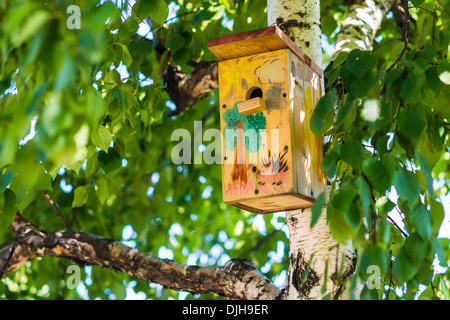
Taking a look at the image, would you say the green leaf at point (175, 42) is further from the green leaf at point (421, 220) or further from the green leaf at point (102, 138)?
the green leaf at point (421, 220)

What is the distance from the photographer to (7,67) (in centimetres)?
183

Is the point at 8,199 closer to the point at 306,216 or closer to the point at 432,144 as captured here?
the point at 306,216

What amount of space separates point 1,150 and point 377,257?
80 centimetres

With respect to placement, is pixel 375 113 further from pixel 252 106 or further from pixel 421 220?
pixel 252 106

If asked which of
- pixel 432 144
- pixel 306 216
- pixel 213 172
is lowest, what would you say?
pixel 306 216

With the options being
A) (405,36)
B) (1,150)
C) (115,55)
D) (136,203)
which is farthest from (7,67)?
(136,203)

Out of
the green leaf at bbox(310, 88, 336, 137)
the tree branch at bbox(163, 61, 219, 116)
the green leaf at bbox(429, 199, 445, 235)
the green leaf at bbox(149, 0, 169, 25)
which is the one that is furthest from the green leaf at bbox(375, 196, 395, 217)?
the tree branch at bbox(163, 61, 219, 116)

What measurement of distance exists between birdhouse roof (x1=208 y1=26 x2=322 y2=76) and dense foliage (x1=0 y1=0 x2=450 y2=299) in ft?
0.67

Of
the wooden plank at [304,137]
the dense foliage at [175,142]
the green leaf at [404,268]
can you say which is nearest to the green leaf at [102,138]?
the dense foliage at [175,142]

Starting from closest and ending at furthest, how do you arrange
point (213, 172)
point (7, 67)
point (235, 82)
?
1. point (7, 67)
2. point (235, 82)
3. point (213, 172)

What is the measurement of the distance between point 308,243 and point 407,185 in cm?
74

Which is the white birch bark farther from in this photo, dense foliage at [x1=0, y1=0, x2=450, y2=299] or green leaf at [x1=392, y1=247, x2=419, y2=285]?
green leaf at [x1=392, y1=247, x2=419, y2=285]

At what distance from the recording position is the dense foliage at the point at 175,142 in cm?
96

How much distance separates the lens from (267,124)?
1.89m
